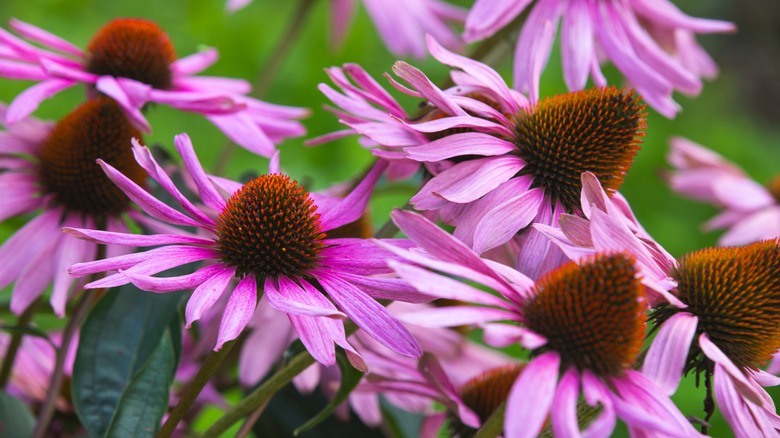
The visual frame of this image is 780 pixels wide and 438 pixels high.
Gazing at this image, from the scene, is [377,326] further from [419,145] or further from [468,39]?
[468,39]

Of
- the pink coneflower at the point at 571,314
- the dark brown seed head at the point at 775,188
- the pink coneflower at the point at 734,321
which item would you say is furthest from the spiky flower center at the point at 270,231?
the dark brown seed head at the point at 775,188

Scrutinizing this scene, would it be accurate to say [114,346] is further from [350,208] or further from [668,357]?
[668,357]

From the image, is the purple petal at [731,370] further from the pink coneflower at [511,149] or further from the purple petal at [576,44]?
the purple petal at [576,44]

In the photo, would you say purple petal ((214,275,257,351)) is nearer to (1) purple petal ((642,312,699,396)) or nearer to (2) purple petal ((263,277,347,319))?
(2) purple petal ((263,277,347,319))

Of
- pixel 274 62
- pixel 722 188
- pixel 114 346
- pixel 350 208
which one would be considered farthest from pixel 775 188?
pixel 114 346

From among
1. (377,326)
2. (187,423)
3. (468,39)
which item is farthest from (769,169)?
(377,326)

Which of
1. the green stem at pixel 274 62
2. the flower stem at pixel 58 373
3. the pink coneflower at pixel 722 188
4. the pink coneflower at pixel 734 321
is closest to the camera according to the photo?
the pink coneflower at pixel 734 321
